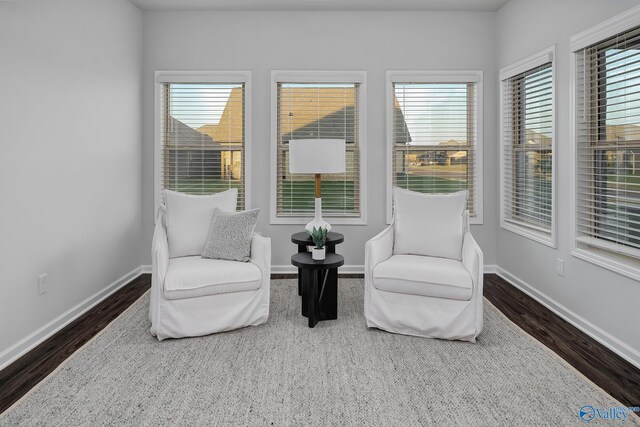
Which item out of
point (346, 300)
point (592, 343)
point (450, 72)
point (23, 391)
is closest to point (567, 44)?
point (450, 72)

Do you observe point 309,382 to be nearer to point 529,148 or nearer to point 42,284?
point 42,284

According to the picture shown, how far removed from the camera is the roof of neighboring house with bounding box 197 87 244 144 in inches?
192

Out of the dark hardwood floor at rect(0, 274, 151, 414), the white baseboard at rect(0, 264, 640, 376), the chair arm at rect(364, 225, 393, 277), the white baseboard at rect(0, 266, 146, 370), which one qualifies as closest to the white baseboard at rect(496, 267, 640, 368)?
the white baseboard at rect(0, 264, 640, 376)

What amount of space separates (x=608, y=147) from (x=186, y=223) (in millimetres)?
3113

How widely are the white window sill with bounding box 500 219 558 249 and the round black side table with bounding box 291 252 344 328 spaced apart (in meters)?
1.75

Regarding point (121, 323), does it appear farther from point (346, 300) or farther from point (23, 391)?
point (346, 300)

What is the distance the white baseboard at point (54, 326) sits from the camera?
270cm

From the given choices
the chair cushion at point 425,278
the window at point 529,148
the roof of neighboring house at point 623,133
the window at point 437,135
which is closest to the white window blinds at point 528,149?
the window at point 529,148

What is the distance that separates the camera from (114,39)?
411 cm

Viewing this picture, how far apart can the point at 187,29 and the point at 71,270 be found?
2779 millimetres

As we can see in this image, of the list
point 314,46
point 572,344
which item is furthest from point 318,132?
point 572,344

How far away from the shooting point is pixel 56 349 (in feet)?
9.50

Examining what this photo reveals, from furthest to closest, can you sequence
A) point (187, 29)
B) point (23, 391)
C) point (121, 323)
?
point (187, 29)
point (121, 323)
point (23, 391)

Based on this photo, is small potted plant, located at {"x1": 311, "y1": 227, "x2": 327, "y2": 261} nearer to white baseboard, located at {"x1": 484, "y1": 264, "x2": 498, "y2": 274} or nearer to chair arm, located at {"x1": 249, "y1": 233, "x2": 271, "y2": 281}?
chair arm, located at {"x1": 249, "y1": 233, "x2": 271, "y2": 281}
